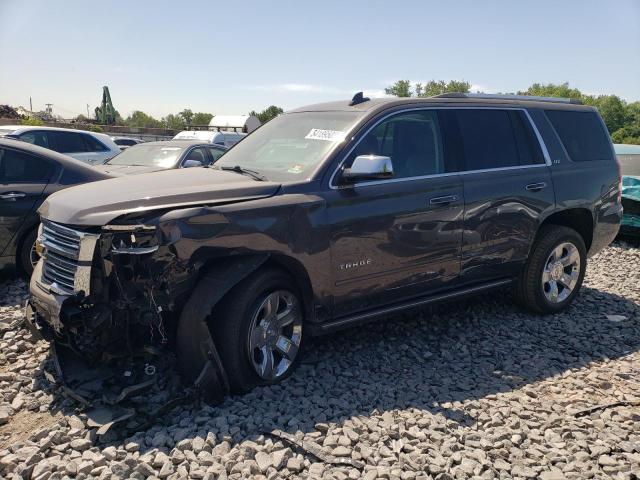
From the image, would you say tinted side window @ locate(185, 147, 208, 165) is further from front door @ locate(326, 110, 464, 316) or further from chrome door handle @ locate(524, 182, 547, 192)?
chrome door handle @ locate(524, 182, 547, 192)

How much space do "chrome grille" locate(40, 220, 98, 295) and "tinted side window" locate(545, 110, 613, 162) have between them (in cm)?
465

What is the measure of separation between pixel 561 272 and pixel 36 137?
9.67m

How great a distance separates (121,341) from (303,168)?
1.76 m

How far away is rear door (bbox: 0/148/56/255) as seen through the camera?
5820 millimetres

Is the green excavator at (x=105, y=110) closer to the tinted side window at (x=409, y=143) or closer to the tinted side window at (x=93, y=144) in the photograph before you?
the tinted side window at (x=93, y=144)

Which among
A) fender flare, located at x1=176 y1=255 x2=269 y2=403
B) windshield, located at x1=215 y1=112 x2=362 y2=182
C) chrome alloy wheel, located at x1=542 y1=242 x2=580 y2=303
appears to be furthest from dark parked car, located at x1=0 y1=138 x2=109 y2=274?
chrome alloy wheel, located at x1=542 y1=242 x2=580 y2=303

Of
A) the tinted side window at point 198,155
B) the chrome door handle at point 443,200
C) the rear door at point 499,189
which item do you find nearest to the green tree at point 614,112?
the tinted side window at point 198,155

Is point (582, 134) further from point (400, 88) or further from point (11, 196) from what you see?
point (400, 88)

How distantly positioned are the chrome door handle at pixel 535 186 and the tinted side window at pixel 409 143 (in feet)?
3.57

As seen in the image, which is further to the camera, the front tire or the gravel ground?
the front tire

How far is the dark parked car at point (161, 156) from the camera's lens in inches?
386

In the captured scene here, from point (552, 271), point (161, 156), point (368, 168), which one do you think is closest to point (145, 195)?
point (368, 168)

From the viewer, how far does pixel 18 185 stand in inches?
235

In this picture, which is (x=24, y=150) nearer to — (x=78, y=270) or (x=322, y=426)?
(x=78, y=270)
